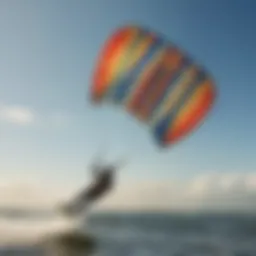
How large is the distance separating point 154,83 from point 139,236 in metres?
1.64

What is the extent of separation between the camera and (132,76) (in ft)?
11.5

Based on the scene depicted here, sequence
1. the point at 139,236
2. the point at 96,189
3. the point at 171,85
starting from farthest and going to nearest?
the point at 139,236 < the point at 96,189 < the point at 171,85

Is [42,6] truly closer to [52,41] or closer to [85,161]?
[52,41]

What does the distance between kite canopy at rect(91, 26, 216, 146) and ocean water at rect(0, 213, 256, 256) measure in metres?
0.81

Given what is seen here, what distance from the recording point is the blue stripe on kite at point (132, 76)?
11.2ft

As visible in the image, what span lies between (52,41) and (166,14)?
31.9 inches

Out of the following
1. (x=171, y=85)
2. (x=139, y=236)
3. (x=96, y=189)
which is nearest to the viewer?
(x=171, y=85)

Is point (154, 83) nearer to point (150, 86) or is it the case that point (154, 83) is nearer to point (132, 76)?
point (150, 86)

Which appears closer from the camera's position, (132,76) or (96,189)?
(132,76)

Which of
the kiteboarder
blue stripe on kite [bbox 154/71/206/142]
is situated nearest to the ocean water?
the kiteboarder

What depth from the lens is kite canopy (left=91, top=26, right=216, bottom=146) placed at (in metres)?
3.43

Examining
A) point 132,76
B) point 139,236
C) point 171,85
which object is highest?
point 132,76

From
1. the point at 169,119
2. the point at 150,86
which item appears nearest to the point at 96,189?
the point at 169,119

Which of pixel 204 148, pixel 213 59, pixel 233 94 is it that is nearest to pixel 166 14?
pixel 213 59
